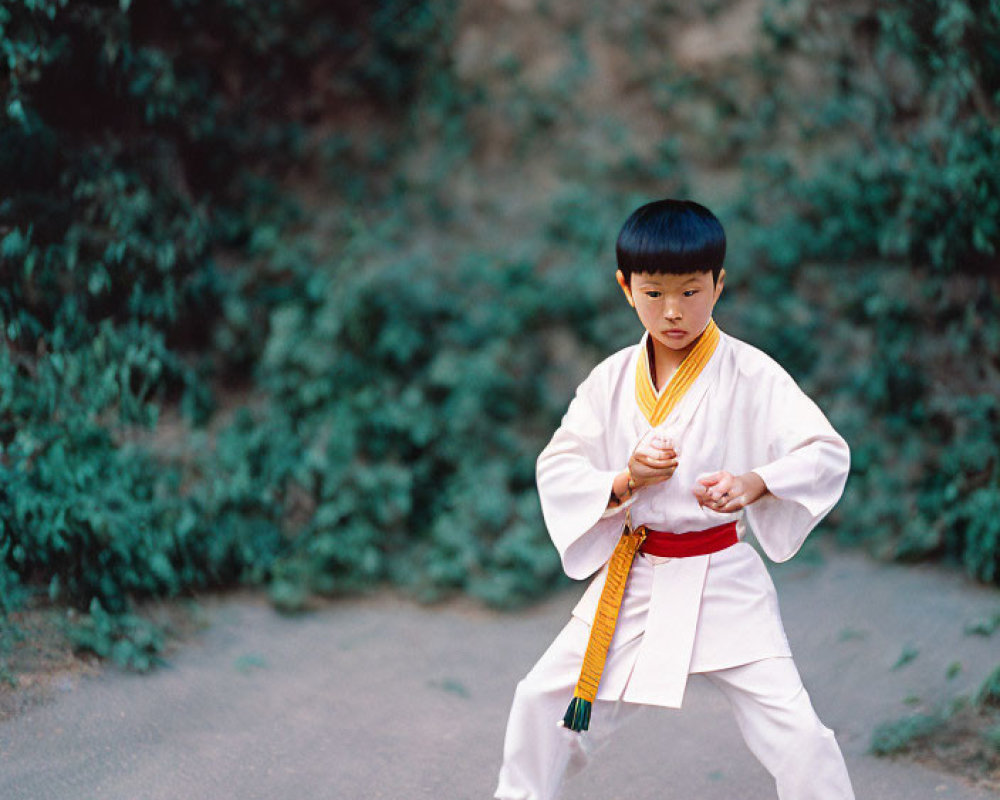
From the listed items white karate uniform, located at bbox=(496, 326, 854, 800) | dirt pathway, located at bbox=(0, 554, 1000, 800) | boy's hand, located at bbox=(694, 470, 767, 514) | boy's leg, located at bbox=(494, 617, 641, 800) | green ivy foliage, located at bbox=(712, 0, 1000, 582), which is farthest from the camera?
green ivy foliage, located at bbox=(712, 0, 1000, 582)

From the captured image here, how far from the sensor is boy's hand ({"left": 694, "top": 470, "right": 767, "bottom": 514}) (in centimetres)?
233

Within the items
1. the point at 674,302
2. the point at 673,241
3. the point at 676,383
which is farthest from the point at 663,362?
the point at 673,241

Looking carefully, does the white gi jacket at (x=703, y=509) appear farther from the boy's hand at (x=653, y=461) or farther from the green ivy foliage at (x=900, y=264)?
the green ivy foliage at (x=900, y=264)

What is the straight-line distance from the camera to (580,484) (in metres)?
2.54

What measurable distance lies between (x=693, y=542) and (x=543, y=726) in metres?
0.52

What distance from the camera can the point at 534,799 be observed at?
8.36 ft

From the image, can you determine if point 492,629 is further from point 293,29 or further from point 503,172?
point 293,29

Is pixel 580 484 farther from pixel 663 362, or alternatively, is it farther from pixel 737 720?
pixel 737 720

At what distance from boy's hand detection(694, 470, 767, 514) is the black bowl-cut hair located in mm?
439

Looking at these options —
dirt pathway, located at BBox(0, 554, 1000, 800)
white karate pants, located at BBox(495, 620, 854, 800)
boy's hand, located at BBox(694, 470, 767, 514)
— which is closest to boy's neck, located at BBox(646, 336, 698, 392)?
boy's hand, located at BBox(694, 470, 767, 514)

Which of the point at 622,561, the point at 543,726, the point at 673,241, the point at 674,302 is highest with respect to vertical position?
the point at 673,241

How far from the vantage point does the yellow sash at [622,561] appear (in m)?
2.49

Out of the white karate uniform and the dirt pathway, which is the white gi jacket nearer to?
the white karate uniform

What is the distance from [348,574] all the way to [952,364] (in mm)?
2688
